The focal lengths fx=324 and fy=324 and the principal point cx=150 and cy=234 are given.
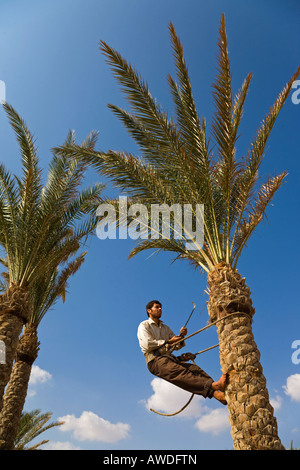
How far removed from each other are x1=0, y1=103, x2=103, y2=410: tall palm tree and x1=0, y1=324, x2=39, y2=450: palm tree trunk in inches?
91.2

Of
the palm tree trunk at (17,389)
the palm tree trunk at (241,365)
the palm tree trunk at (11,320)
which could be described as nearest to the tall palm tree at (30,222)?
the palm tree trunk at (11,320)

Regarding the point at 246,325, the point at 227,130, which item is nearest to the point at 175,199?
the point at 227,130

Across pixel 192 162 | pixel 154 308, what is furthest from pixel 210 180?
pixel 154 308

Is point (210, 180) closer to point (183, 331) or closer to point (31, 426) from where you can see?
point (183, 331)

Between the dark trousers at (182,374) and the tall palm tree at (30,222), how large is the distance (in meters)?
3.80

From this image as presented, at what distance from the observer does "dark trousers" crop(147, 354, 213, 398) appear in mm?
4738

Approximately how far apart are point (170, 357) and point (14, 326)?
401cm

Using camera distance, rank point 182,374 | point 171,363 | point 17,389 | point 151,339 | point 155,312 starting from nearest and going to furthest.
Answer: point 182,374
point 171,363
point 151,339
point 155,312
point 17,389

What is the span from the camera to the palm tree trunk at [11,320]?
6.99m

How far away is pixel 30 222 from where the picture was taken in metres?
8.08

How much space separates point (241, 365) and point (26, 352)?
7.28 m

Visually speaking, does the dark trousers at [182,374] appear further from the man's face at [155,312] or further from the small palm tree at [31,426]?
the small palm tree at [31,426]

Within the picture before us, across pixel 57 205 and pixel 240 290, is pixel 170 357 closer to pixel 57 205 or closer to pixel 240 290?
pixel 240 290

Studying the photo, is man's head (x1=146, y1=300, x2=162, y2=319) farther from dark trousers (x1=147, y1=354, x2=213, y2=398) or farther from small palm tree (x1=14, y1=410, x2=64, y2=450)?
small palm tree (x1=14, y1=410, x2=64, y2=450)
